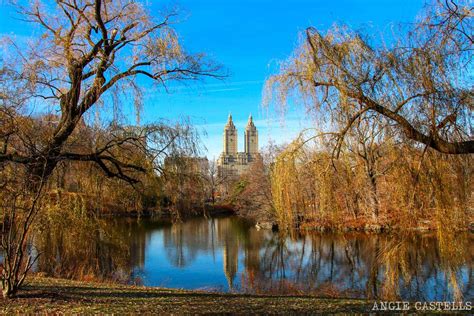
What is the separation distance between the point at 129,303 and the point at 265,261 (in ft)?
29.0

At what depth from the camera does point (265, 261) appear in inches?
515

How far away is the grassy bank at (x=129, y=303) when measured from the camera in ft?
13.8

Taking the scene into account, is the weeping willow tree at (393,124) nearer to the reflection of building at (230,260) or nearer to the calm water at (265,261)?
the calm water at (265,261)

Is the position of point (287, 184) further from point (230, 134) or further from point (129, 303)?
point (230, 134)

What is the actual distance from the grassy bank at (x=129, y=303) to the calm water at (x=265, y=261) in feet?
3.25

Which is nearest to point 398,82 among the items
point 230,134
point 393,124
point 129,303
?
point 393,124

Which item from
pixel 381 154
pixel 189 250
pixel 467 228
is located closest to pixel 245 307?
pixel 381 154

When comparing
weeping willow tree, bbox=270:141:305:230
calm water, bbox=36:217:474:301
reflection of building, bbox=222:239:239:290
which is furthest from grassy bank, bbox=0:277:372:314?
reflection of building, bbox=222:239:239:290

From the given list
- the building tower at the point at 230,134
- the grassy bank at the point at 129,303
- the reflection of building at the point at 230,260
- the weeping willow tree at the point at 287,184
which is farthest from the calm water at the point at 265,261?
the building tower at the point at 230,134

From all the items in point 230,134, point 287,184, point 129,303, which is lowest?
point 129,303

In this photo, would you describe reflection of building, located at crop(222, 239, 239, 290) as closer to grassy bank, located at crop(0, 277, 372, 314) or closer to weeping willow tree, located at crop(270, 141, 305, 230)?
grassy bank, located at crop(0, 277, 372, 314)

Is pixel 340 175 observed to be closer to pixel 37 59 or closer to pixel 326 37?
pixel 326 37

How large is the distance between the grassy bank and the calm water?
991 millimetres

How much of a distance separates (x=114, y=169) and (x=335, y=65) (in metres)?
4.88
